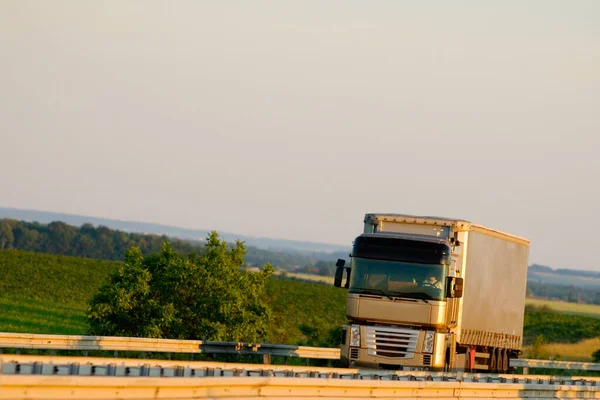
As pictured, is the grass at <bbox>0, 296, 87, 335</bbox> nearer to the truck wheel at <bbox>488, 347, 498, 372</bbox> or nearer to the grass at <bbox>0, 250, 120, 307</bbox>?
the grass at <bbox>0, 250, 120, 307</bbox>

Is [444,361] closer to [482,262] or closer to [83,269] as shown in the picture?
[482,262]

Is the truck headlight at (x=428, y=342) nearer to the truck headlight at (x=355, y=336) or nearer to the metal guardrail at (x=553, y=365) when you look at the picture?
the truck headlight at (x=355, y=336)

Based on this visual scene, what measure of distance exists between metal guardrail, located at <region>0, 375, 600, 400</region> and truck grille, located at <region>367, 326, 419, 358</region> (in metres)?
4.71

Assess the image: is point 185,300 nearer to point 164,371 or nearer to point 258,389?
point 164,371

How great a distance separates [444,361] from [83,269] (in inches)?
2717

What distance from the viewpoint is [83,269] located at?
9275 cm

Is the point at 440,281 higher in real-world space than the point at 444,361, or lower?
higher

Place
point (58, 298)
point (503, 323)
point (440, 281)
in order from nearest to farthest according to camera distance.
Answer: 1. point (440, 281)
2. point (503, 323)
3. point (58, 298)

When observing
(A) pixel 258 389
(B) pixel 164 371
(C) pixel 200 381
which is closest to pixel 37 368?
(C) pixel 200 381

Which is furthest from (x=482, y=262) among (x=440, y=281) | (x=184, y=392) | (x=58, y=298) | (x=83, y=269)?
(x=83, y=269)

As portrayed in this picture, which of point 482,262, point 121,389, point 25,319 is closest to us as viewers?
point 121,389

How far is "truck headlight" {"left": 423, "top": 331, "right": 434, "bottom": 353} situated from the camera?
2641cm

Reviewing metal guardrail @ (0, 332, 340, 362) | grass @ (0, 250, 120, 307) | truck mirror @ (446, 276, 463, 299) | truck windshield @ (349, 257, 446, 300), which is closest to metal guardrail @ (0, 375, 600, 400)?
truck mirror @ (446, 276, 463, 299)

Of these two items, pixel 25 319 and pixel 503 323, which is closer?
pixel 503 323
